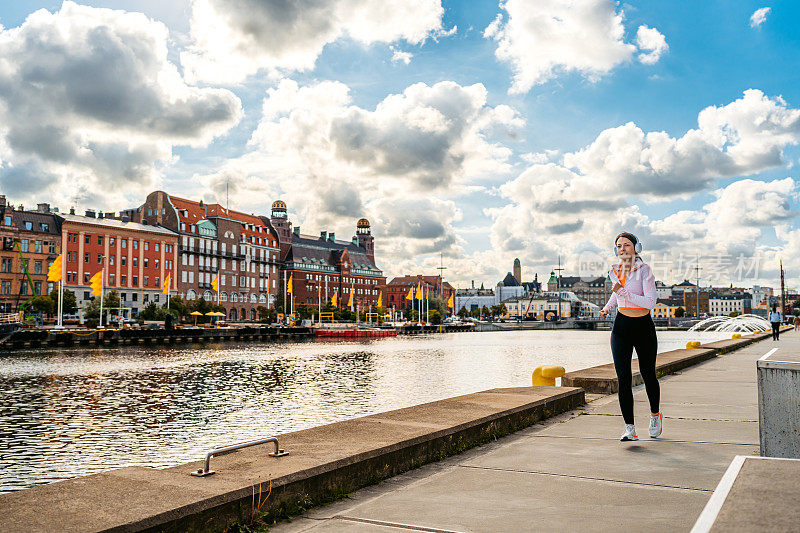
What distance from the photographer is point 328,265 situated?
165 m

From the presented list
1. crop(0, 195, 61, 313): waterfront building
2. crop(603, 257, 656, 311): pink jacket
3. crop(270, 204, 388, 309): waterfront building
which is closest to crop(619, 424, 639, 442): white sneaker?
crop(603, 257, 656, 311): pink jacket

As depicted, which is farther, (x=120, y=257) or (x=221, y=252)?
(x=221, y=252)

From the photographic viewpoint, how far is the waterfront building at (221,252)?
110 m

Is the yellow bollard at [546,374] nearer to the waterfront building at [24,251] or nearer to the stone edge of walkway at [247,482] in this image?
the stone edge of walkway at [247,482]

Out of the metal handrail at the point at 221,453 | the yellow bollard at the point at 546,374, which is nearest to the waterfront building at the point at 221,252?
the yellow bollard at the point at 546,374

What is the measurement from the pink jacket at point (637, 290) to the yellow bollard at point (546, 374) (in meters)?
5.30

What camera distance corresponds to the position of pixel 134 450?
13.2 m

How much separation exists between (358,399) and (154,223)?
321 ft

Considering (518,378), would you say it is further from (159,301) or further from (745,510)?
(159,301)

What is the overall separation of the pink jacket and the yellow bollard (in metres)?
5.30

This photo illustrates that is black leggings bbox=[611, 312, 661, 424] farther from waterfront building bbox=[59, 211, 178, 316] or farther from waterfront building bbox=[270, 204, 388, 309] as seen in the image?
waterfront building bbox=[270, 204, 388, 309]

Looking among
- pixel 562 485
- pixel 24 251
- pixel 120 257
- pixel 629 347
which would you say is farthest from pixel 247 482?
pixel 120 257

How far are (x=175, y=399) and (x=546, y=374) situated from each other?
1403 cm

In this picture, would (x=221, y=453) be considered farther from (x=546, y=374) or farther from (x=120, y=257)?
(x=120, y=257)
